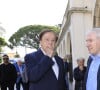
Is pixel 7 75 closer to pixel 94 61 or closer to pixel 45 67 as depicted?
pixel 45 67

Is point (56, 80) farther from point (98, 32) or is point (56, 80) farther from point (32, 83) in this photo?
point (98, 32)

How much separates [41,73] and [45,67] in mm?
78

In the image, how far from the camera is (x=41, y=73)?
187 inches

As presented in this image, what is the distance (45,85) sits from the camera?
4816 millimetres

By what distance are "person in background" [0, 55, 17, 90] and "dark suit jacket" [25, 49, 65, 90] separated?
28.7 feet

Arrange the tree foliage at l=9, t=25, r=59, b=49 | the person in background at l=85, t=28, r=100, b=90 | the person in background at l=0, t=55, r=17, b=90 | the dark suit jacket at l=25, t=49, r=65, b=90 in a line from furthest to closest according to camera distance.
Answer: the tree foliage at l=9, t=25, r=59, b=49, the person in background at l=0, t=55, r=17, b=90, the dark suit jacket at l=25, t=49, r=65, b=90, the person in background at l=85, t=28, r=100, b=90

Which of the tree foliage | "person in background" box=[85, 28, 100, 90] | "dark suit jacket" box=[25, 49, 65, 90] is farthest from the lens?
the tree foliage

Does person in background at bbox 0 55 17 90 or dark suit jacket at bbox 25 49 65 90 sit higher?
dark suit jacket at bbox 25 49 65 90

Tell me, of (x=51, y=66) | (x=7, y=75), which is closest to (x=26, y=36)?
(x=7, y=75)

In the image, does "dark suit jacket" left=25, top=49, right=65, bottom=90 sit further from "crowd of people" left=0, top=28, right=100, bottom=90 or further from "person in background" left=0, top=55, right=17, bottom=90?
"person in background" left=0, top=55, right=17, bottom=90

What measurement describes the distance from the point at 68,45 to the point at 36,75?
84.6ft

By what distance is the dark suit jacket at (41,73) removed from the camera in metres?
4.75

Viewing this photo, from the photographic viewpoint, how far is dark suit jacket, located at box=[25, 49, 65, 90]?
15.6 feet

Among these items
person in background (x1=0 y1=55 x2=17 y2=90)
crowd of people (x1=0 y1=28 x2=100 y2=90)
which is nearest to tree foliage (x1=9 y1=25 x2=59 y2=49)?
person in background (x1=0 y1=55 x2=17 y2=90)
